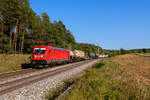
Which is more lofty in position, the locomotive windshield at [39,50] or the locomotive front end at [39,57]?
the locomotive windshield at [39,50]

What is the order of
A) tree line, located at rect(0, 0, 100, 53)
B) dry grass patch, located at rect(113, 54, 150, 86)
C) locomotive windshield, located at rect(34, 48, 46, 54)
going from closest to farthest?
dry grass patch, located at rect(113, 54, 150, 86), locomotive windshield, located at rect(34, 48, 46, 54), tree line, located at rect(0, 0, 100, 53)

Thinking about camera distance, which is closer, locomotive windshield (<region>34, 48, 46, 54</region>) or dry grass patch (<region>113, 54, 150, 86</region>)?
dry grass patch (<region>113, 54, 150, 86</region>)

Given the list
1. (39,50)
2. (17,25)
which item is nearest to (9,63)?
(39,50)

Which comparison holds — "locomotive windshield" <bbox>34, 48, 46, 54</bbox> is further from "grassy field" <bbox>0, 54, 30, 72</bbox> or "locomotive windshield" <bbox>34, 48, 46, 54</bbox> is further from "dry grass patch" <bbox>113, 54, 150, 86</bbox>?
"dry grass patch" <bbox>113, 54, 150, 86</bbox>

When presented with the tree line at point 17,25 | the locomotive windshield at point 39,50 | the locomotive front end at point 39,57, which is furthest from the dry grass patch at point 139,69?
the tree line at point 17,25

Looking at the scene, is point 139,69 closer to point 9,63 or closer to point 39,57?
point 39,57

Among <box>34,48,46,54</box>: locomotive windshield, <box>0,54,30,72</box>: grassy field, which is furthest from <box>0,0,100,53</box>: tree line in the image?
<box>34,48,46,54</box>: locomotive windshield

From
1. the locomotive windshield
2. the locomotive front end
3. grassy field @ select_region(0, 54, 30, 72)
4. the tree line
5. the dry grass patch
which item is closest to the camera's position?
the dry grass patch

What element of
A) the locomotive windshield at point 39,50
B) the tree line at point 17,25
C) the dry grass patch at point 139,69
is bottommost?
the dry grass patch at point 139,69

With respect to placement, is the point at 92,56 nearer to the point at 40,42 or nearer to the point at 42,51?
the point at 40,42

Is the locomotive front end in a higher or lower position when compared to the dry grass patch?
higher

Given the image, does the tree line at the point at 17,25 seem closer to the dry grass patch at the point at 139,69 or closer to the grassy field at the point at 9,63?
the grassy field at the point at 9,63

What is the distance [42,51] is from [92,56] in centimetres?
5218

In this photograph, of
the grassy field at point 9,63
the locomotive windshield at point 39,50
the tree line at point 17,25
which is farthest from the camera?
the tree line at point 17,25
